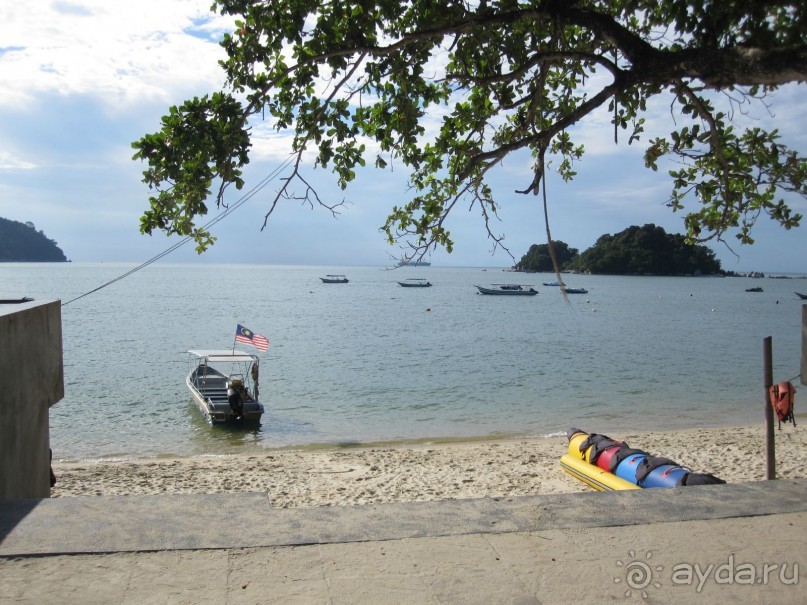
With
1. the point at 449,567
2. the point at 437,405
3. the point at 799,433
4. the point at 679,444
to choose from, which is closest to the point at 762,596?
the point at 449,567

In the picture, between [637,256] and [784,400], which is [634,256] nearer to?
[637,256]

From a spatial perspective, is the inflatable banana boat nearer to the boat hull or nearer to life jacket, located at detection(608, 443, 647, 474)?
life jacket, located at detection(608, 443, 647, 474)

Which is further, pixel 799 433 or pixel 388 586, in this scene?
pixel 799 433

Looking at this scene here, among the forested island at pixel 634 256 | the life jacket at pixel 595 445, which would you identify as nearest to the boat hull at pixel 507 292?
the forested island at pixel 634 256

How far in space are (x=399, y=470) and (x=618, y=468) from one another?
497 centimetres

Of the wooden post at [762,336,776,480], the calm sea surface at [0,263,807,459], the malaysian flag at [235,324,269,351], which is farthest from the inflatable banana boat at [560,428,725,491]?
the malaysian flag at [235,324,269,351]

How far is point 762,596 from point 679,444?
541 inches

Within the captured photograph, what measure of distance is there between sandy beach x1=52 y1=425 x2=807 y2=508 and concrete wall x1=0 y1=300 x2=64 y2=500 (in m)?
5.93

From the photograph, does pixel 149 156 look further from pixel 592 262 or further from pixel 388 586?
pixel 592 262

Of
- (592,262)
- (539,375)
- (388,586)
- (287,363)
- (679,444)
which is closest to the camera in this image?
(388,586)

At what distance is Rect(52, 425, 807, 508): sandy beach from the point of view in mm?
11836

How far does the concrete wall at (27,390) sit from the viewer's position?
4.08 m

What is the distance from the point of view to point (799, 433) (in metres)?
16.6

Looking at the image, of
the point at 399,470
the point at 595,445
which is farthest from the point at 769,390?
the point at 399,470
